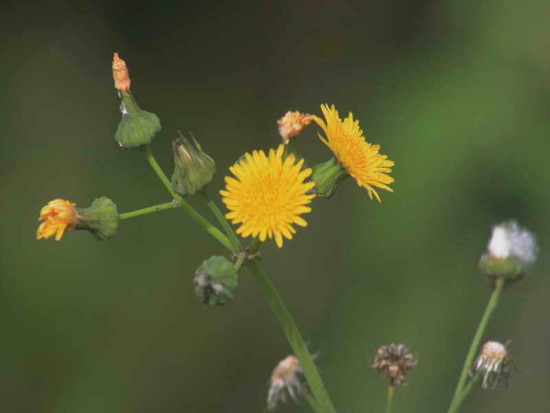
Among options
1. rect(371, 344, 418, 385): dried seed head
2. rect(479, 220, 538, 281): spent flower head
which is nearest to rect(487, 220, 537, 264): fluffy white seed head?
Result: rect(479, 220, 538, 281): spent flower head

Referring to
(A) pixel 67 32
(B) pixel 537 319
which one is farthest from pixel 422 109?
(A) pixel 67 32

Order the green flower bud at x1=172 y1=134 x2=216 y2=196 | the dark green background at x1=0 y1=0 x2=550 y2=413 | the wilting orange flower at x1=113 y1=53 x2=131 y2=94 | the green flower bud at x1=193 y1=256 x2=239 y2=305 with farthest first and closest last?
1. the dark green background at x1=0 y1=0 x2=550 y2=413
2. the wilting orange flower at x1=113 y1=53 x2=131 y2=94
3. the green flower bud at x1=172 y1=134 x2=216 y2=196
4. the green flower bud at x1=193 y1=256 x2=239 y2=305

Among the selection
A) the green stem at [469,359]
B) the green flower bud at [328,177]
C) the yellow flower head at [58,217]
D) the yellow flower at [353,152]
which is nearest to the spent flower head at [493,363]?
the green stem at [469,359]

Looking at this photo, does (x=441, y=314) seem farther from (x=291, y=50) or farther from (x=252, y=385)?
(x=291, y=50)

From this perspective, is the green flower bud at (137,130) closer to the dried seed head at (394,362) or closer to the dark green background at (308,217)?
the dried seed head at (394,362)

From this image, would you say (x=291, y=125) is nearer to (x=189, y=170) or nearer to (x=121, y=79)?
(x=189, y=170)

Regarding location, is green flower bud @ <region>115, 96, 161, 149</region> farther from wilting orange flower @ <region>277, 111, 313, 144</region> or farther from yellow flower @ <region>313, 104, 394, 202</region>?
yellow flower @ <region>313, 104, 394, 202</region>
